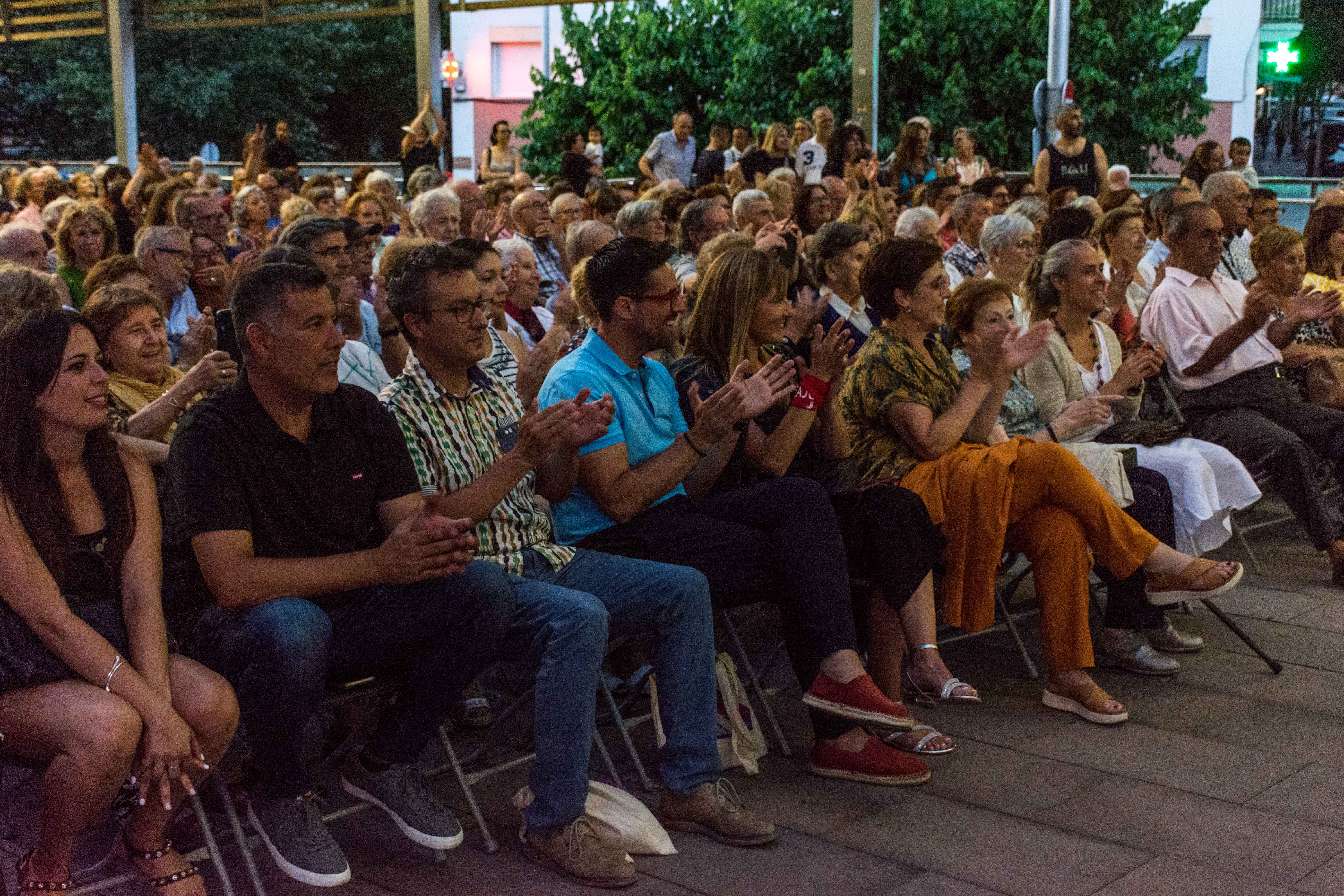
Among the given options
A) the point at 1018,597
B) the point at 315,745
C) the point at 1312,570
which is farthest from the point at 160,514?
the point at 1312,570

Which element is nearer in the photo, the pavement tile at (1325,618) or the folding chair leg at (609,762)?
the folding chair leg at (609,762)

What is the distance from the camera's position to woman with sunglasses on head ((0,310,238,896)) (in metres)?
3.03

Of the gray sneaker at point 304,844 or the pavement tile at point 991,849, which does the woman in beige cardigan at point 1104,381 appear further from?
the gray sneaker at point 304,844

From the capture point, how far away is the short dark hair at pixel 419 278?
3.88m

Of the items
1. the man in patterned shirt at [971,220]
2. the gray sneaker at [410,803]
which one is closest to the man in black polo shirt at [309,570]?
the gray sneaker at [410,803]

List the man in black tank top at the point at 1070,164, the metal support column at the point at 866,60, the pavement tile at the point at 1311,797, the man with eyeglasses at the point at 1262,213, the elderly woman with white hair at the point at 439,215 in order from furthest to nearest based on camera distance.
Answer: the metal support column at the point at 866,60 < the man in black tank top at the point at 1070,164 < the man with eyeglasses at the point at 1262,213 < the elderly woman with white hair at the point at 439,215 < the pavement tile at the point at 1311,797

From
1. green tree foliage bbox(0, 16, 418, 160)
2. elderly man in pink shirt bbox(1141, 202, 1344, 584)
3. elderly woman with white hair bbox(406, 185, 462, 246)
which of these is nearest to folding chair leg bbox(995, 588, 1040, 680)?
elderly man in pink shirt bbox(1141, 202, 1344, 584)

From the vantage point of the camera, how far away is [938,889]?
11.2 ft

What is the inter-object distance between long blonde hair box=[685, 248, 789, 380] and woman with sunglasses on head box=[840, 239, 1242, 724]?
46cm

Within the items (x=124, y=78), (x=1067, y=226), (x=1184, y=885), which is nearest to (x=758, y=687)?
(x=1184, y=885)

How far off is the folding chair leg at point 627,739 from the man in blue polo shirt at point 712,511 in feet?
1.22

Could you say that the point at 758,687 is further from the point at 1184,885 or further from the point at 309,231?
the point at 309,231

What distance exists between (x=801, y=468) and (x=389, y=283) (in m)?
1.46

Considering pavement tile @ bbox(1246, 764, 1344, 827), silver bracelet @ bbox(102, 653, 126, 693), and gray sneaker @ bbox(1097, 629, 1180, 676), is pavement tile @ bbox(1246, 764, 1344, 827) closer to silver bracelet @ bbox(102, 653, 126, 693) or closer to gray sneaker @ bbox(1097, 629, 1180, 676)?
gray sneaker @ bbox(1097, 629, 1180, 676)
